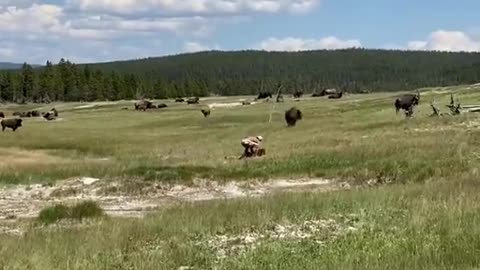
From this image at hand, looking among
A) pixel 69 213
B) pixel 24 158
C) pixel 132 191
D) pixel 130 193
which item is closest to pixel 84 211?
pixel 69 213

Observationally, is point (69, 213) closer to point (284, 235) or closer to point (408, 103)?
point (284, 235)

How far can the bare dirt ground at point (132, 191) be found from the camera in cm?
2430

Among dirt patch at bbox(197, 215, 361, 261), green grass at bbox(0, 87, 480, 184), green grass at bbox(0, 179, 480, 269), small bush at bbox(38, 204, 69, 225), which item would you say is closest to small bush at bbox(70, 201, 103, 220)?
small bush at bbox(38, 204, 69, 225)

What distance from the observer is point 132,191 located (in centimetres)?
2619

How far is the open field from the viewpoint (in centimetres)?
1062

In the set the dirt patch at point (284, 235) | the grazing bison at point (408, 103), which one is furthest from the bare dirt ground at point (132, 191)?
the grazing bison at point (408, 103)

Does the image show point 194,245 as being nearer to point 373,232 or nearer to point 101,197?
point 373,232

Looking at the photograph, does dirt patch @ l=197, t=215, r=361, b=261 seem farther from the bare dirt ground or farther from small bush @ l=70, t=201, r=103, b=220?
the bare dirt ground

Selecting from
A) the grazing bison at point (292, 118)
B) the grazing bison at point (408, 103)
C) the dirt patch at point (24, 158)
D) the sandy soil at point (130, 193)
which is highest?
the grazing bison at point (408, 103)

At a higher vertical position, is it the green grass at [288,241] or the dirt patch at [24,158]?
the green grass at [288,241]

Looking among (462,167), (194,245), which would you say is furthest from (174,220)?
(462,167)

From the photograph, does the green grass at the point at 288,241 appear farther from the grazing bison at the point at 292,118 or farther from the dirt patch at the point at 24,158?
the grazing bison at the point at 292,118

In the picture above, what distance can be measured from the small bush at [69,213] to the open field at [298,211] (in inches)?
33.5

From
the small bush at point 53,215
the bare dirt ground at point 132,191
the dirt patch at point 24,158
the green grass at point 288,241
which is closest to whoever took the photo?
the green grass at point 288,241
